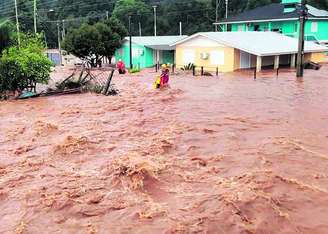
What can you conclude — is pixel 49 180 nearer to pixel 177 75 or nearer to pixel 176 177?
pixel 176 177

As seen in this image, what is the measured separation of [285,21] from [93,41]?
22.5 meters

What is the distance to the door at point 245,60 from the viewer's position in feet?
121

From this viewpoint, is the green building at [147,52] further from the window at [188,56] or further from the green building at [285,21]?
the green building at [285,21]

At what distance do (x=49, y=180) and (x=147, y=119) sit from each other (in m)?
7.12

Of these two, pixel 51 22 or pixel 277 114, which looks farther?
pixel 51 22

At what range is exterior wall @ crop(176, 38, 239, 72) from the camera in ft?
117

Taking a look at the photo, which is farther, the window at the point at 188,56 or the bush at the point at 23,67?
the window at the point at 188,56

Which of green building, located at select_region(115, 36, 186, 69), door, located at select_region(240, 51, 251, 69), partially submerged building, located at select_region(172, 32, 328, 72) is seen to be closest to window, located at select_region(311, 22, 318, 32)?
partially submerged building, located at select_region(172, 32, 328, 72)

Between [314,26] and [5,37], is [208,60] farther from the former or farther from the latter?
[314,26]

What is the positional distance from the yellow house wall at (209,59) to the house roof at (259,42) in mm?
656

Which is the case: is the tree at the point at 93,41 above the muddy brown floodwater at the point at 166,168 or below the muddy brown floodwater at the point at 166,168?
above

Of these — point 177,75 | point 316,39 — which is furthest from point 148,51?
point 316,39

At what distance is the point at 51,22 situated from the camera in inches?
3054

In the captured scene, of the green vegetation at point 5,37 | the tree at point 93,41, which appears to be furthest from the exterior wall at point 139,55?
the green vegetation at point 5,37
